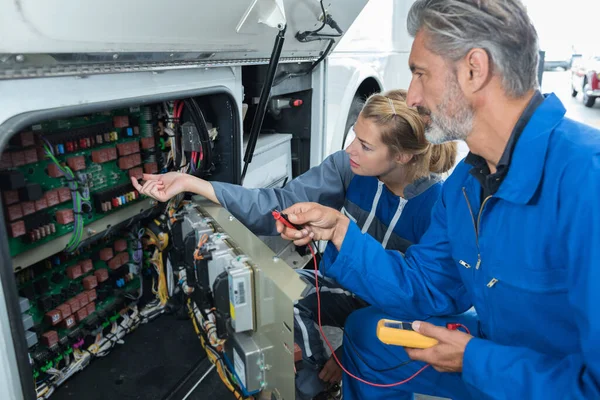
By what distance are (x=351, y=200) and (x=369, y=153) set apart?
0.31 metres

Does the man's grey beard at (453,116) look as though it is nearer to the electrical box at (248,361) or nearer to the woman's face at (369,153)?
the woman's face at (369,153)

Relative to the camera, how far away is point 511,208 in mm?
1082

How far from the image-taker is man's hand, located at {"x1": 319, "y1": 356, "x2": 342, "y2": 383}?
5.52 ft

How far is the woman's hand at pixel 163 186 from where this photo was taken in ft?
4.95

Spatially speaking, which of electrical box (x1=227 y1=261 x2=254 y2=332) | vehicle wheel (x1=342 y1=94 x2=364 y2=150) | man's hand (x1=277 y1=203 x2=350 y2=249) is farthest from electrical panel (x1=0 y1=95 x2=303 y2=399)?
vehicle wheel (x1=342 y1=94 x2=364 y2=150)

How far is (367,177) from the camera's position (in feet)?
6.03

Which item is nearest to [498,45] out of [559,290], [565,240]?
[565,240]

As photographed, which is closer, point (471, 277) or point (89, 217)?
point (471, 277)

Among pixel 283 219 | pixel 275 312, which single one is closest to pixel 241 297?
pixel 275 312

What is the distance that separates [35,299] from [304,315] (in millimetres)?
922

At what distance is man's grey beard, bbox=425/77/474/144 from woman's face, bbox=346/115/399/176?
46 cm

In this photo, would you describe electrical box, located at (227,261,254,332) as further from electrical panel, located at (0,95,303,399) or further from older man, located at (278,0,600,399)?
older man, located at (278,0,600,399)

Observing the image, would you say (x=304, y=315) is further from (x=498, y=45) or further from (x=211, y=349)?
(x=498, y=45)

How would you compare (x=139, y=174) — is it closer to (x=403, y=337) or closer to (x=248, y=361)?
(x=248, y=361)
